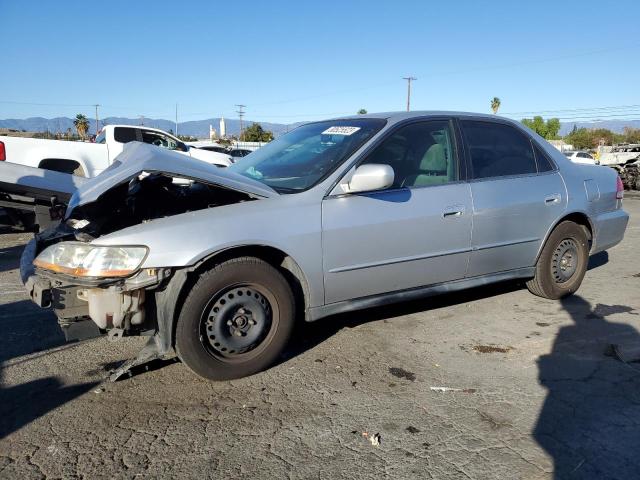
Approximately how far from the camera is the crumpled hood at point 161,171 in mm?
3096

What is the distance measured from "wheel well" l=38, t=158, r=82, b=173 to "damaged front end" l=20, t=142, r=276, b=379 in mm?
6192

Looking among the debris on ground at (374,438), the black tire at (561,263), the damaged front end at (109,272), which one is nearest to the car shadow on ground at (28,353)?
the damaged front end at (109,272)

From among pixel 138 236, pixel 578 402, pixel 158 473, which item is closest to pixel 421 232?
pixel 578 402

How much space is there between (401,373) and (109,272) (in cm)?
194

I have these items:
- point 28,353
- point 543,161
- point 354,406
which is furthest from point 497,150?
point 28,353

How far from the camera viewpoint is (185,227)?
302 cm

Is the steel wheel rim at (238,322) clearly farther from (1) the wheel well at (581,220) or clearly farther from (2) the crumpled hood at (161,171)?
(1) the wheel well at (581,220)

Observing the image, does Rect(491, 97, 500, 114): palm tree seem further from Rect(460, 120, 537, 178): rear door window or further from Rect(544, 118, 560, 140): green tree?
Rect(460, 120, 537, 178): rear door window

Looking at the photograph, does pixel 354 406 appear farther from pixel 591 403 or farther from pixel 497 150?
pixel 497 150

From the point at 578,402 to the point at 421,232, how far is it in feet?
4.85

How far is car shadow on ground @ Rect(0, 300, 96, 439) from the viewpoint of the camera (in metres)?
2.89

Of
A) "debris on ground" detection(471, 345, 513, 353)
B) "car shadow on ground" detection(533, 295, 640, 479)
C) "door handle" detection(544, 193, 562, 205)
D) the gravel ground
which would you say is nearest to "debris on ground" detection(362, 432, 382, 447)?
the gravel ground

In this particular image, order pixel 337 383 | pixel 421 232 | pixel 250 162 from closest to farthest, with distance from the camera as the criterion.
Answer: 1. pixel 337 383
2. pixel 421 232
3. pixel 250 162

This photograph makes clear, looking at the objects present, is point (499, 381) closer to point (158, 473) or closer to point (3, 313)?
point (158, 473)
